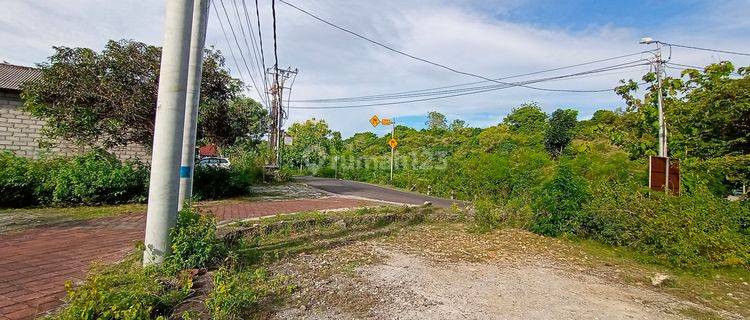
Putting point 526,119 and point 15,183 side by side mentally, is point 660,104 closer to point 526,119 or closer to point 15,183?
point 15,183

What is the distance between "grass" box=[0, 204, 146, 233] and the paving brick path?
0.42 m

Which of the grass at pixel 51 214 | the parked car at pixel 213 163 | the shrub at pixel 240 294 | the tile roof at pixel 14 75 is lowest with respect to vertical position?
the grass at pixel 51 214

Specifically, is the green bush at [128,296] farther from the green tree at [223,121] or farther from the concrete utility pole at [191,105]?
the green tree at [223,121]

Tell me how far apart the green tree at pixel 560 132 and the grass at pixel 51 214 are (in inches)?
967

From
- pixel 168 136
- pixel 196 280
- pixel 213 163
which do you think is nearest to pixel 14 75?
pixel 213 163

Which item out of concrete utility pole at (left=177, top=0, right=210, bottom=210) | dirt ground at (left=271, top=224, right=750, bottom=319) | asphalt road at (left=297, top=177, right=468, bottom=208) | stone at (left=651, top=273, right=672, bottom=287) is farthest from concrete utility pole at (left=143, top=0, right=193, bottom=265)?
asphalt road at (left=297, top=177, right=468, bottom=208)

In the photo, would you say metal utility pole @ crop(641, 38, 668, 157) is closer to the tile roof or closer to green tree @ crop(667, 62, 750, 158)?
green tree @ crop(667, 62, 750, 158)

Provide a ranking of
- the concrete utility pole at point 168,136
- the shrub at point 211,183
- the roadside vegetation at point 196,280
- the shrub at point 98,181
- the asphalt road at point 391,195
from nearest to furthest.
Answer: the roadside vegetation at point 196,280
the concrete utility pole at point 168,136
the shrub at point 98,181
the shrub at point 211,183
the asphalt road at point 391,195

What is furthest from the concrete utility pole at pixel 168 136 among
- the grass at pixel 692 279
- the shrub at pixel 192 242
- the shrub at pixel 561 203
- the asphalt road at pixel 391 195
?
the asphalt road at pixel 391 195

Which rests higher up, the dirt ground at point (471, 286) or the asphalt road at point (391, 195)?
the asphalt road at point (391, 195)

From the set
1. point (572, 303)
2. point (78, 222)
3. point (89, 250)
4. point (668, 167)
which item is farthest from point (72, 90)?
point (668, 167)

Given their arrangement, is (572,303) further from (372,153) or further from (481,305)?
(372,153)

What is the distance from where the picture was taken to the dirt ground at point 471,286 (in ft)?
10.6

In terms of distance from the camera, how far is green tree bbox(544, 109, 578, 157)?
26.4 metres
